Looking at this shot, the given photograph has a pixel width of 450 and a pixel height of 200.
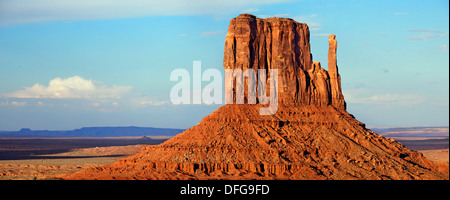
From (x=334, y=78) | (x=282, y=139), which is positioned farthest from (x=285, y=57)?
(x=282, y=139)

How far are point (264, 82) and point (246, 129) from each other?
1040cm

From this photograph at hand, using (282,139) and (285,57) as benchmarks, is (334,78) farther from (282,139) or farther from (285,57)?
(282,139)

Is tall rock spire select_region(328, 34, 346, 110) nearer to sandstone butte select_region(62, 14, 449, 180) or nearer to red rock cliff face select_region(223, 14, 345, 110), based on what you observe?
red rock cliff face select_region(223, 14, 345, 110)

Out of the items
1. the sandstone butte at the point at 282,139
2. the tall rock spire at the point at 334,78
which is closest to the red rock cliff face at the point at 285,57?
the tall rock spire at the point at 334,78

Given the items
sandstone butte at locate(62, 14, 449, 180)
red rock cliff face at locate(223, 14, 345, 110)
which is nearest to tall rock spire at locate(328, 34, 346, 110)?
red rock cliff face at locate(223, 14, 345, 110)

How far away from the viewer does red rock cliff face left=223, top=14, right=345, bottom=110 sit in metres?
121

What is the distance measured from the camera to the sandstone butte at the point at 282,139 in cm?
10725

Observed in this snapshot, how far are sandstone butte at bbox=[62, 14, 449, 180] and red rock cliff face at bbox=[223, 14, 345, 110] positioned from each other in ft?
0.46

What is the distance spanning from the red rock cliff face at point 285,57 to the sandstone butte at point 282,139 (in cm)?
14

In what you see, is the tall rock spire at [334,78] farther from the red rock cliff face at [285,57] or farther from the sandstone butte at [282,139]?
the sandstone butte at [282,139]
